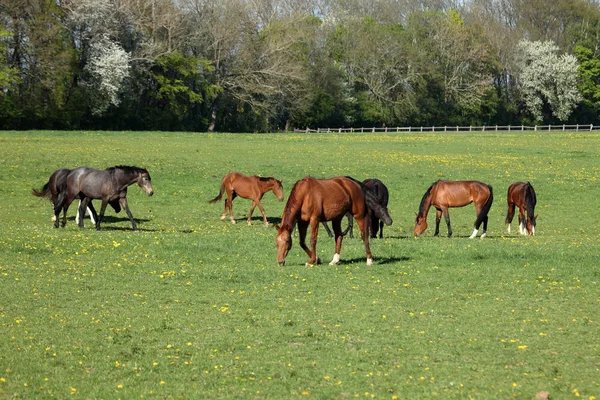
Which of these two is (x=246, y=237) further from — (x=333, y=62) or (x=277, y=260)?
(x=333, y=62)

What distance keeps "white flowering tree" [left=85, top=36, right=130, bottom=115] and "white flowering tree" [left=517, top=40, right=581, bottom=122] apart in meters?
51.8

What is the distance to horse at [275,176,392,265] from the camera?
15.6 m

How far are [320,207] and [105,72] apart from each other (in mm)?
53889

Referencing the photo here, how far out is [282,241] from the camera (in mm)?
15773

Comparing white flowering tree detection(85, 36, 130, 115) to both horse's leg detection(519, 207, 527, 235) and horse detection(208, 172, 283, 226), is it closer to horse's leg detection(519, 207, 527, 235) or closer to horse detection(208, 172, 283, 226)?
horse detection(208, 172, 283, 226)

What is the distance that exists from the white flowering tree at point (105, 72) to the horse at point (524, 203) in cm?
4694

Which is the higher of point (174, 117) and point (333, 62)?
point (333, 62)

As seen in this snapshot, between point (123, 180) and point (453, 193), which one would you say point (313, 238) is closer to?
point (123, 180)

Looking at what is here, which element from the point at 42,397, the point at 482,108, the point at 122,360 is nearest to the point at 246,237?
the point at 122,360

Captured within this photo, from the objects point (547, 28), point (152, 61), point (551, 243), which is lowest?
point (551, 243)

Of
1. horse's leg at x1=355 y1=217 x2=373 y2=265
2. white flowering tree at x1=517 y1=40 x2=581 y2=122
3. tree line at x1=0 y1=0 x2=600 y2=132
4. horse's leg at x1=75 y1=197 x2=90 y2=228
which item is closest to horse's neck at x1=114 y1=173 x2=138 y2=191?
horse's leg at x1=75 y1=197 x2=90 y2=228

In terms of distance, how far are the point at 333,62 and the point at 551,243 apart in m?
73.4

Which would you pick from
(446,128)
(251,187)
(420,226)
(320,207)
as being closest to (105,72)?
(446,128)

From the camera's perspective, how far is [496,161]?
46.5 meters
